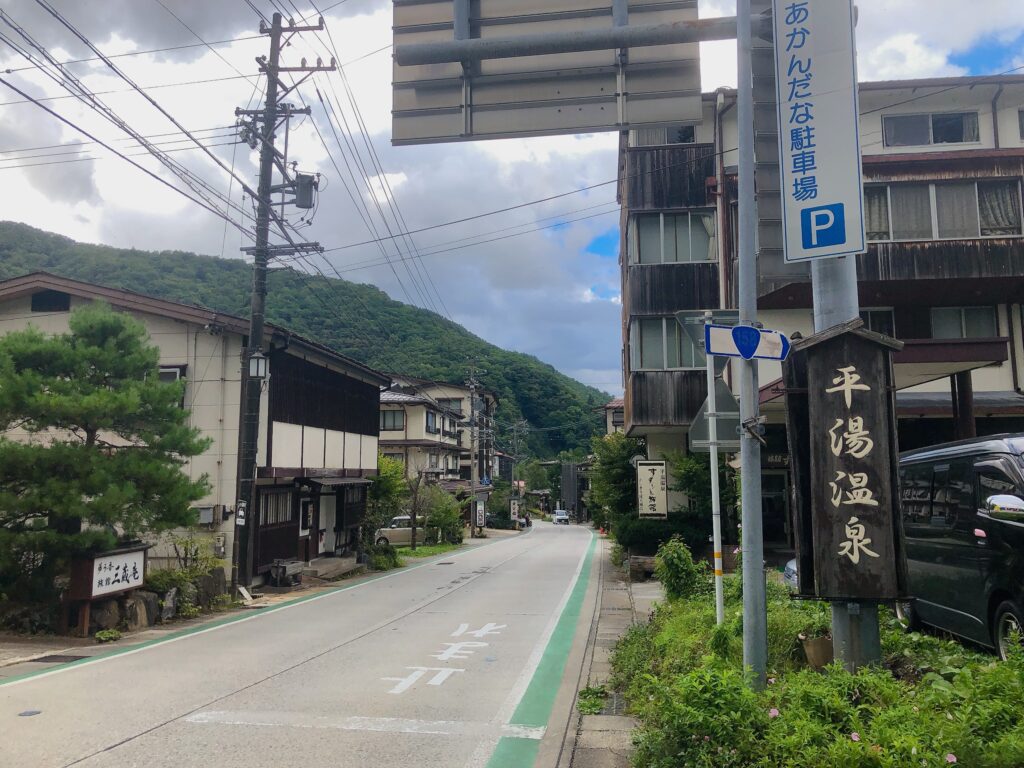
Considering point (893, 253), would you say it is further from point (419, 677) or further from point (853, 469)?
point (419, 677)

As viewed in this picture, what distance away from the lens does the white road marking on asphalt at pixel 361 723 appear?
23.2ft

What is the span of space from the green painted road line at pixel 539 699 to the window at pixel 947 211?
12.9 metres

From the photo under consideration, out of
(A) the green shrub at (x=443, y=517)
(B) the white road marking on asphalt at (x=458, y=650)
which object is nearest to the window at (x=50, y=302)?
(B) the white road marking on asphalt at (x=458, y=650)

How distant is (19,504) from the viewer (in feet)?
38.9

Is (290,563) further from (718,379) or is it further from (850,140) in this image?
(850,140)

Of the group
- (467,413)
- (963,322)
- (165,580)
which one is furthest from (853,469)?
(467,413)

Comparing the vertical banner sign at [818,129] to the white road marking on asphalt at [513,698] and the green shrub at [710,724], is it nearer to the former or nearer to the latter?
the green shrub at [710,724]

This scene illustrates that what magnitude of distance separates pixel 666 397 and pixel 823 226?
16174 mm

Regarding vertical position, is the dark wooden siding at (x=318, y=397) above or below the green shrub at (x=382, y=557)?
above

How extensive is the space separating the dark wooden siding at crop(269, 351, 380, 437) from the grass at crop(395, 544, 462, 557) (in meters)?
6.01

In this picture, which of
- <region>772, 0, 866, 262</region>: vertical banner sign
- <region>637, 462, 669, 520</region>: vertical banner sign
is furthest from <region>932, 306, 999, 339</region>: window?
<region>772, 0, 866, 262</region>: vertical banner sign

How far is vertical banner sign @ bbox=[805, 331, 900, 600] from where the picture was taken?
224 inches

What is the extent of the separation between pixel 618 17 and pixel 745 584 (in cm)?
481

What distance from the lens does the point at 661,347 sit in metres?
22.3
